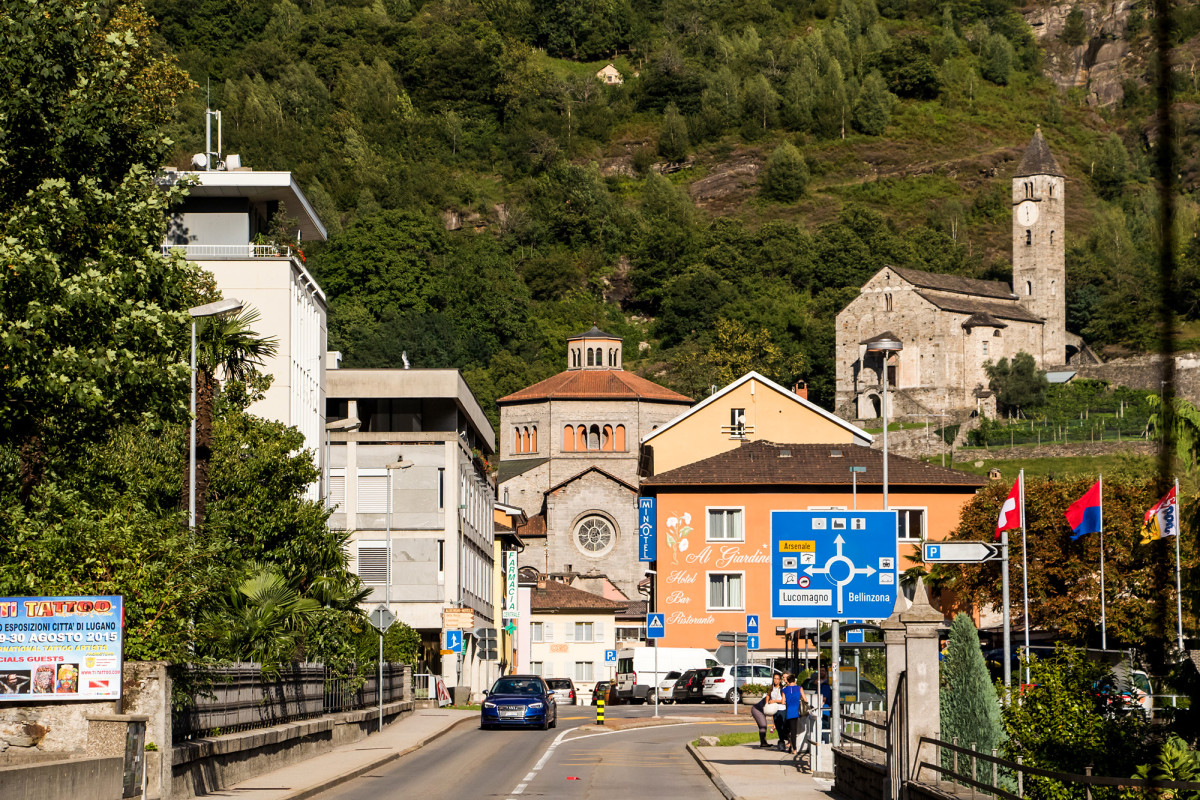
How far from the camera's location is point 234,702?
70.5 ft

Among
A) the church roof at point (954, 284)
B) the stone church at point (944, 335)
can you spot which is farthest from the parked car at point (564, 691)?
the church roof at point (954, 284)

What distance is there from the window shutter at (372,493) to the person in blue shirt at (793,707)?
3208cm

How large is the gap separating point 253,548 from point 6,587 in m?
15.3

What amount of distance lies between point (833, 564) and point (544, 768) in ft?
22.4

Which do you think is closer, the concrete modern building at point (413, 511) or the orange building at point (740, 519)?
the concrete modern building at point (413, 511)

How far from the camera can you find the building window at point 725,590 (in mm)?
66750

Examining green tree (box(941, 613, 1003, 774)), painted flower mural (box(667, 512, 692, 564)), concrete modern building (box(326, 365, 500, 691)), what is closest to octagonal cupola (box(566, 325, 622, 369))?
painted flower mural (box(667, 512, 692, 564))

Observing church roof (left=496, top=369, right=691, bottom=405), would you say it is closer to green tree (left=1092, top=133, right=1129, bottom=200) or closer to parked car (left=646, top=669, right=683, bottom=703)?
parked car (left=646, top=669, right=683, bottom=703)

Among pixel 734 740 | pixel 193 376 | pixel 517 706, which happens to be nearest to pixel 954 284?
pixel 517 706

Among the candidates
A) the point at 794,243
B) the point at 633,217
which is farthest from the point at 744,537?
the point at 633,217

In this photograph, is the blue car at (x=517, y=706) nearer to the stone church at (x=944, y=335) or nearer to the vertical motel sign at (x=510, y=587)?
the vertical motel sign at (x=510, y=587)

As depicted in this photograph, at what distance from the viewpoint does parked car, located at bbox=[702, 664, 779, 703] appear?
56.1 metres

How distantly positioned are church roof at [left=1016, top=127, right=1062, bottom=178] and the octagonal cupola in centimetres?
6131

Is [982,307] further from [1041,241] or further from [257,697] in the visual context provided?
[257,697]
